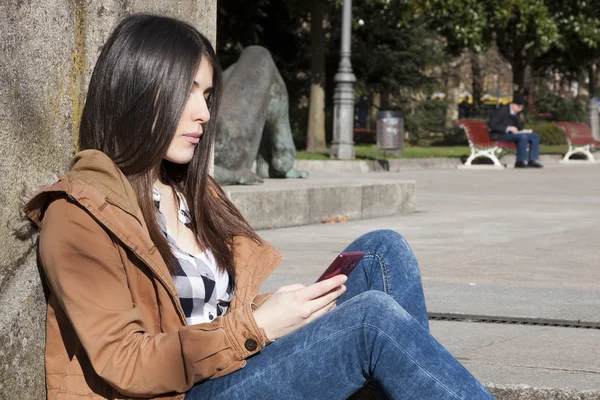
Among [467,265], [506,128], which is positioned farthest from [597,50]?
[467,265]

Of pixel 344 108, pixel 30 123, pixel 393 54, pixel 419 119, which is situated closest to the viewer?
pixel 30 123

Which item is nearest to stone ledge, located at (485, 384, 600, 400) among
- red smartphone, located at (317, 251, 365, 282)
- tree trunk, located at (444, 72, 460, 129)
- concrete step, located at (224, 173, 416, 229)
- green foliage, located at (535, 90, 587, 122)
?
red smartphone, located at (317, 251, 365, 282)

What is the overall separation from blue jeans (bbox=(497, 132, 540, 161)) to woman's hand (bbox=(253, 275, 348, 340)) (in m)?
19.6

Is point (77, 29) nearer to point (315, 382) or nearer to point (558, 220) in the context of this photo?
point (315, 382)

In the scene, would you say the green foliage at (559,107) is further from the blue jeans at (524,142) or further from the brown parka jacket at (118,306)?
the brown parka jacket at (118,306)

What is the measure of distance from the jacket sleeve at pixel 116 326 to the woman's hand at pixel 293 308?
5 centimetres

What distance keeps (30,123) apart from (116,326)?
2.54ft

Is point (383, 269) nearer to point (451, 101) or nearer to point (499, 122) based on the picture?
point (499, 122)

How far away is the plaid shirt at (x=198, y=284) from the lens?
292cm

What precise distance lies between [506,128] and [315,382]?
2022 centimetres

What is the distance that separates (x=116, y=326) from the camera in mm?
2523

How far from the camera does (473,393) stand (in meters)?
2.74

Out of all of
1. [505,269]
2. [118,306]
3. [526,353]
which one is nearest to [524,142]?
[505,269]

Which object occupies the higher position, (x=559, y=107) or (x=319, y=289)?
(x=559, y=107)
